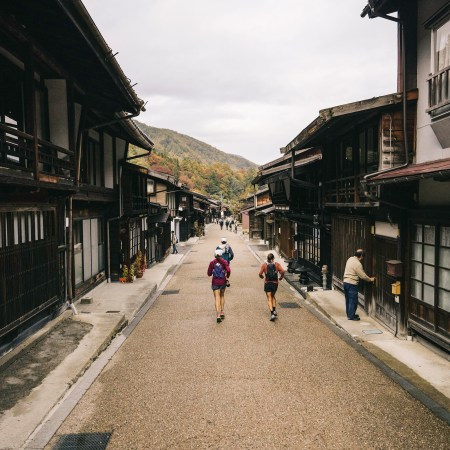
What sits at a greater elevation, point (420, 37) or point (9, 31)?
point (420, 37)

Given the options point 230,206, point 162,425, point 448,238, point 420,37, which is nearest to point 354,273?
point 448,238

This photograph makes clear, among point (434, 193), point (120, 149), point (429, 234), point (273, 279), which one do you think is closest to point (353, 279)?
point (273, 279)

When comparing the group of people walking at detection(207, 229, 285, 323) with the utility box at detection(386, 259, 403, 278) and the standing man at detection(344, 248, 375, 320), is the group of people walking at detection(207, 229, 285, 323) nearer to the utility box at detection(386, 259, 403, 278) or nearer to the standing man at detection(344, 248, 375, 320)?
the standing man at detection(344, 248, 375, 320)

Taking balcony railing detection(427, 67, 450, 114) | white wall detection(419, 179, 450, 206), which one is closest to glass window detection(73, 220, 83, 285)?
white wall detection(419, 179, 450, 206)

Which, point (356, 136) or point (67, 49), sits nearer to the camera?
point (67, 49)

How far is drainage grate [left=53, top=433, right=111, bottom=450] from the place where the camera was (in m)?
4.95

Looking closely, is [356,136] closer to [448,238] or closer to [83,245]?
[448,238]

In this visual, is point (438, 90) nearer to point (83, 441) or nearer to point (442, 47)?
point (442, 47)

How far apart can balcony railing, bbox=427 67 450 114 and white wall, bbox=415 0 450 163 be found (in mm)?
257

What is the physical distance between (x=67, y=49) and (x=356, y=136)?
27.9 feet

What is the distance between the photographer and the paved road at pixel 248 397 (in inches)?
200

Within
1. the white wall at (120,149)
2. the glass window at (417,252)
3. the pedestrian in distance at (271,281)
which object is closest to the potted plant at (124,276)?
the white wall at (120,149)

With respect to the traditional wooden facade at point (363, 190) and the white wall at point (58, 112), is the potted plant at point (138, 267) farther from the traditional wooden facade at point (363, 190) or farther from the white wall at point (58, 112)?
the white wall at point (58, 112)

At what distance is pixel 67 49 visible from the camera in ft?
27.1
